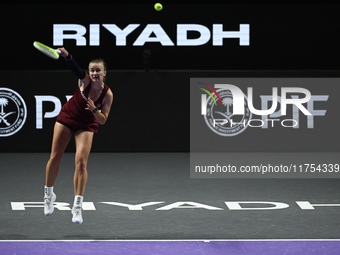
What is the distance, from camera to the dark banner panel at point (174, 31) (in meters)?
10.6

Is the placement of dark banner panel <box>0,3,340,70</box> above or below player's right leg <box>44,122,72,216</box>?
above

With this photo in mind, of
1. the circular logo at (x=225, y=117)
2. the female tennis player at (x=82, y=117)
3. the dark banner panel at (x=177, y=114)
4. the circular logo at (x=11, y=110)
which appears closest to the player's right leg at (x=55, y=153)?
the female tennis player at (x=82, y=117)

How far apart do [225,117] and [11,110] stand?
141 inches

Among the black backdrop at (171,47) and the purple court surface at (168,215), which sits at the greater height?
the black backdrop at (171,47)

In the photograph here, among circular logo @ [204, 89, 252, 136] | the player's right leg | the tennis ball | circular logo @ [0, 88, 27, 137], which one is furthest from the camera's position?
the tennis ball

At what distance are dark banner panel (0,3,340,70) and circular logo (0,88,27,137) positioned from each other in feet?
3.35

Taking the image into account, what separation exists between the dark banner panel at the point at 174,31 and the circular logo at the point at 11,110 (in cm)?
102

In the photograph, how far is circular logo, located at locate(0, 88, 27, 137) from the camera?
988 cm

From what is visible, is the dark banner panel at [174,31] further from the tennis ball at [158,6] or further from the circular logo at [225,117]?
the circular logo at [225,117]

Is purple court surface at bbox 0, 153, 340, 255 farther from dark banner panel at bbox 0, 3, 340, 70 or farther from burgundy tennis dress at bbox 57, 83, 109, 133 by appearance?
dark banner panel at bbox 0, 3, 340, 70

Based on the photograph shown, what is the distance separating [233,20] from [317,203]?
16.7ft

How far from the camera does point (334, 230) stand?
5.07 m

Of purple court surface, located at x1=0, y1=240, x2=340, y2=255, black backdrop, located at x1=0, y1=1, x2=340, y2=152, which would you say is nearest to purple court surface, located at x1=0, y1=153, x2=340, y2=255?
purple court surface, located at x1=0, y1=240, x2=340, y2=255

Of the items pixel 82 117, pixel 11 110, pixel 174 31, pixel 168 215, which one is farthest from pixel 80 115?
pixel 174 31
